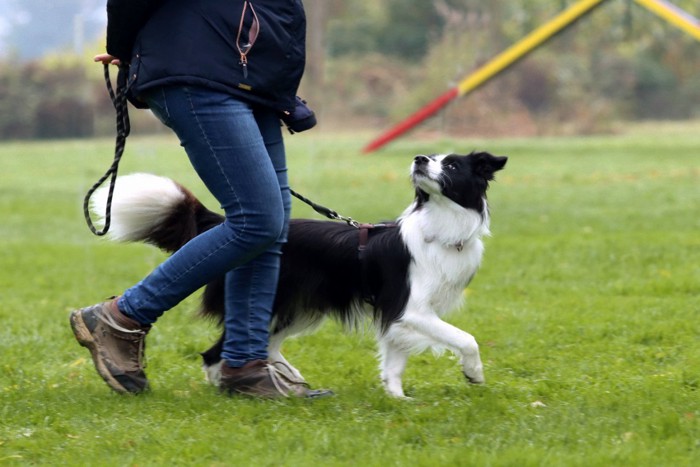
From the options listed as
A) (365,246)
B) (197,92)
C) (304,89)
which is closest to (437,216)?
(365,246)

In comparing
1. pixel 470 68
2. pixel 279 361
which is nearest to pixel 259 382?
pixel 279 361

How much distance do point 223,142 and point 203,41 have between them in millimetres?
394

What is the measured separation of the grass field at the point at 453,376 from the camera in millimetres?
3742

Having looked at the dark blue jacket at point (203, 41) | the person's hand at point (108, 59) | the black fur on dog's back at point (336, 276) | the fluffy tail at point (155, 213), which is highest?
the dark blue jacket at point (203, 41)

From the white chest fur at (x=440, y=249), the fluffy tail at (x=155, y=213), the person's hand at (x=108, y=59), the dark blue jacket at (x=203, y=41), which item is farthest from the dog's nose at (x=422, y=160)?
the person's hand at (x=108, y=59)

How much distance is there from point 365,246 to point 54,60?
28.8 m

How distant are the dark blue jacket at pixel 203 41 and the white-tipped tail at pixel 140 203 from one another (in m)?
0.73

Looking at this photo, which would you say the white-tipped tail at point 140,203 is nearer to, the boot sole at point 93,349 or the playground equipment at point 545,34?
the boot sole at point 93,349

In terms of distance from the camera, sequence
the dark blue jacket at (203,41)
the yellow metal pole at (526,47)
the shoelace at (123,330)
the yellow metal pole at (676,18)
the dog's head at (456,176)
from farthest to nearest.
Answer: the yellow metal pole at (526,47), the yellow metal pole at (676,18), the dog's head at (456,176), the shoelace at (123,330), the dark blue jacket at (203,41)

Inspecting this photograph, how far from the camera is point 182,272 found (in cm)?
426

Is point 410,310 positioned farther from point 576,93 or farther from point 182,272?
point 576,93

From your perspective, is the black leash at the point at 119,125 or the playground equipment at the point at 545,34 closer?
the black leash at the point at 119,125

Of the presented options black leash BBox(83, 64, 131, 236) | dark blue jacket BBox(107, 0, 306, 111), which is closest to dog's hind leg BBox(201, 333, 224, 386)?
black leash BBox(83, 64, 131, 236)

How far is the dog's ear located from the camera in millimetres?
4715
